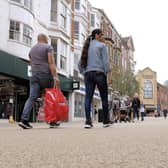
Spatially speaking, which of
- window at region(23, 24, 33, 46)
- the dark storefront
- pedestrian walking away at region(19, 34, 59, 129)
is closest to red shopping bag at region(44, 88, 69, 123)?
pedestrian walking away at region(19, 34, 59, 129)

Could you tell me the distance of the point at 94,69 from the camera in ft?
26.3

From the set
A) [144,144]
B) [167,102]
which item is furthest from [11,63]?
[167,102]

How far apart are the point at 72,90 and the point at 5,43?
11.0 meters

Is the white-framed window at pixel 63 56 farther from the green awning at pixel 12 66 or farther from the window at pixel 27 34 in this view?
the green awning at pixel 12 66

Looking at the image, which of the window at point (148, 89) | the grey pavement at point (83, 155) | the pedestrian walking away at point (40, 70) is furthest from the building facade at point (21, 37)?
the window at point (148, 89)

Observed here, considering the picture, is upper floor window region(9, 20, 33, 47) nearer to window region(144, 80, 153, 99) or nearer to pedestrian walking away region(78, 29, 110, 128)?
pedestrian walking away region(78, 29, 110, 128)

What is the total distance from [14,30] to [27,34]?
118 cm

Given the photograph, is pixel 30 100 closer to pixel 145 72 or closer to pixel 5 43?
pixel 5 43

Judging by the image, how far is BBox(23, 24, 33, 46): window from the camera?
23069mm

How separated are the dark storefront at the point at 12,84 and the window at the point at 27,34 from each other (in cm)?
145

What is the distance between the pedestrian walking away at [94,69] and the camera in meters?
8.03

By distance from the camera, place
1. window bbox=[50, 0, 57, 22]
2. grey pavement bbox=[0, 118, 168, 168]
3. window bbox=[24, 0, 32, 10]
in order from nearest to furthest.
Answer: grey pavement bbox=[0, 118, 168, 168], window bbox=[24, 0, 32, 10], window bbox=[50, 0, 57, 22]

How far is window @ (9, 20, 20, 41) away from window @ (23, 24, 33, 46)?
590mm

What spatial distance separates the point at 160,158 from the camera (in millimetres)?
3572
